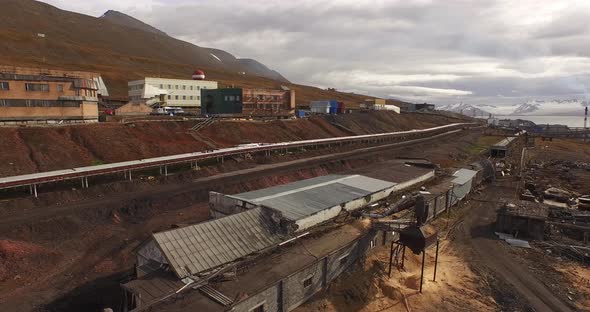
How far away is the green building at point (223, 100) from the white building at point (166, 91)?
12032 millimetres

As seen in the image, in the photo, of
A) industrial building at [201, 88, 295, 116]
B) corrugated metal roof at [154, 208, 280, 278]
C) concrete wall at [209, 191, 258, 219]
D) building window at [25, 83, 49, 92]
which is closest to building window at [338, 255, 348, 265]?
corrugated metal roof at [154, 208, 280, 278]

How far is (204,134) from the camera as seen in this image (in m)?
68.5

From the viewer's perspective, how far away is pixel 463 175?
5247 cm

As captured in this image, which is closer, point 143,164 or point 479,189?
point 143,164

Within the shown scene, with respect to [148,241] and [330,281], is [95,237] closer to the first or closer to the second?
[148,241]

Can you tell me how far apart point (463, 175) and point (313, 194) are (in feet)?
97.9

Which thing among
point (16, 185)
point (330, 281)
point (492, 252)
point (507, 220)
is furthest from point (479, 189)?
point (16, 185)

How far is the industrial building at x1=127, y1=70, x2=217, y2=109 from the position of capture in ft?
311

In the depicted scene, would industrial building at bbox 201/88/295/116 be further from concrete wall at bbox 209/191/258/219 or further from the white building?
concrete wall at bbox 209/191/258/219

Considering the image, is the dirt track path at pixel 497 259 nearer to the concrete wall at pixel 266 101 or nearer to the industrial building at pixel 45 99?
the industrial building at pixel 45 99

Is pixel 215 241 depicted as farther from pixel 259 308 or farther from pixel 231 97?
pixel 231 97

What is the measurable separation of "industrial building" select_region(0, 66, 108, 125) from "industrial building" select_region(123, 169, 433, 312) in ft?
135

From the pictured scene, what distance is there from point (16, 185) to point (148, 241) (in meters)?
22.5

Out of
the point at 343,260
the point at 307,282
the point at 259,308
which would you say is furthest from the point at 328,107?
the point at 259,308
